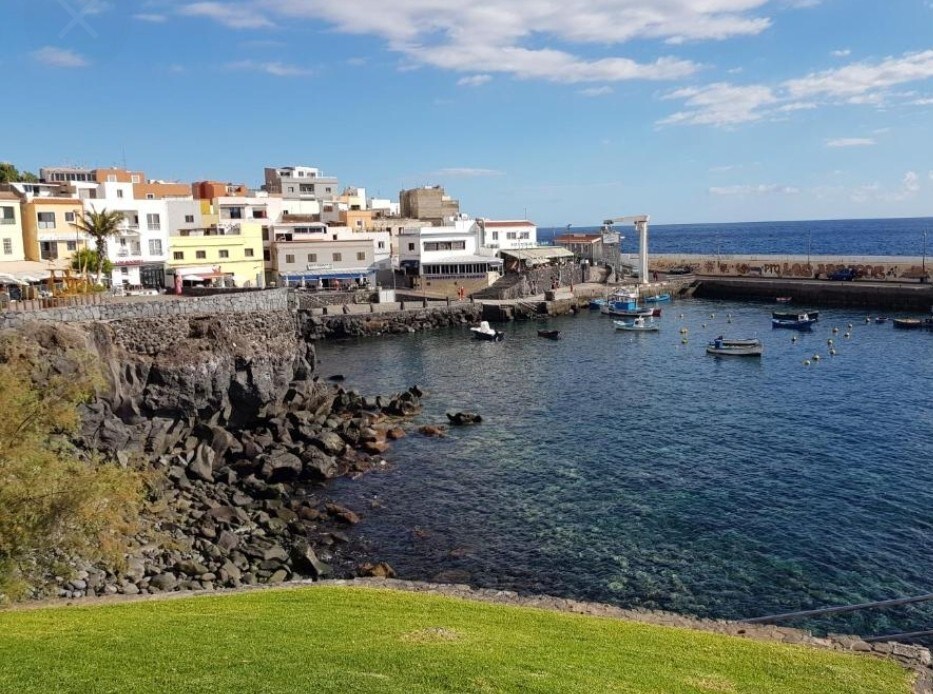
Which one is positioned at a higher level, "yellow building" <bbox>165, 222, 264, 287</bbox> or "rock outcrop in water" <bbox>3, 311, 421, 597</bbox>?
"yellow building" <bbox>165, 222, 264, 287</bbox>

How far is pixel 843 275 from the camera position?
101m

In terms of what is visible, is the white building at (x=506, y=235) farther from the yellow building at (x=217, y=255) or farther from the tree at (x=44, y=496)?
the tree at (x=44, y=496)

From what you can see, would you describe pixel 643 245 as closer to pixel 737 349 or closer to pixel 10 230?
pixel 737 349

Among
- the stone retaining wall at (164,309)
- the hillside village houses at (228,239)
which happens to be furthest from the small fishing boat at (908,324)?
the stone retaining wall at (164,309)

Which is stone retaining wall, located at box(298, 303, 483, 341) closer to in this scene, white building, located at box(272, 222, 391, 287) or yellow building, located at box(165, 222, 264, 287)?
yellow building, located at box(165, 222, 264, 287)

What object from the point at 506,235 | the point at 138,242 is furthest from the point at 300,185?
the point at 138,242

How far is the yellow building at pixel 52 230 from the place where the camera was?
58.5 m

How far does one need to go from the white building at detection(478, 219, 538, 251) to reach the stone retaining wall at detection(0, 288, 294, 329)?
197ft

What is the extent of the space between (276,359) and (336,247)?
1813 inches

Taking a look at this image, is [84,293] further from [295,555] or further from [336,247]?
[336,247]

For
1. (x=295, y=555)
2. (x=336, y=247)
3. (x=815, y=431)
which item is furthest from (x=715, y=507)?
(x=336, y=247)

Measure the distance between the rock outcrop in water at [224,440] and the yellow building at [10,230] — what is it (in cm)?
2334

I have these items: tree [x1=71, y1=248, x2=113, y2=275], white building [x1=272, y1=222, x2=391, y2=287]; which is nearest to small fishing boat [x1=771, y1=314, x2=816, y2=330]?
white building [x1=272, y1=222, x2=391, y2=287]

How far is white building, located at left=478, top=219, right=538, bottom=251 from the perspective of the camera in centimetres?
10844
